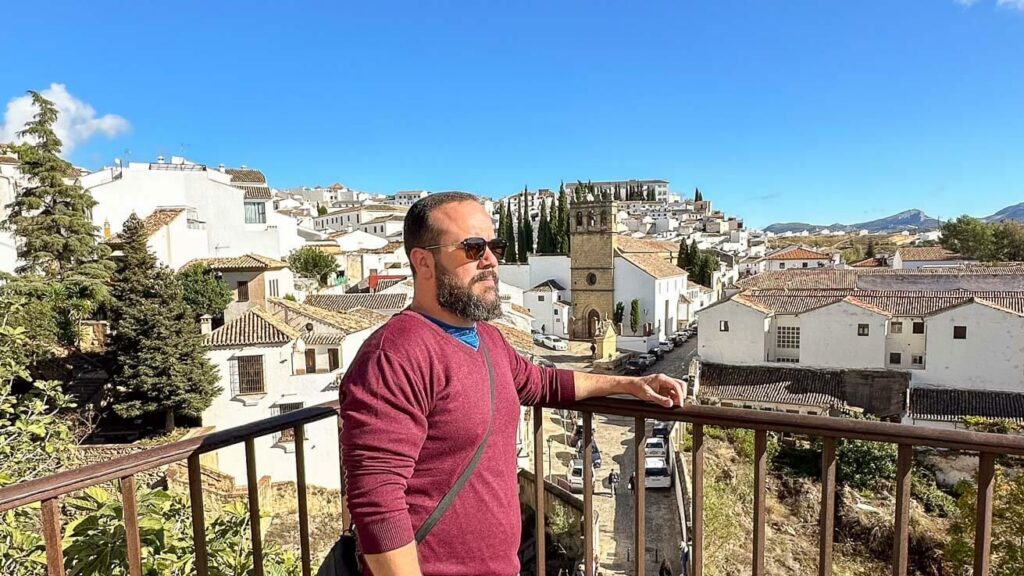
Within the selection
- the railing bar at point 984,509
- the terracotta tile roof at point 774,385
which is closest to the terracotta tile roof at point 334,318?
the terracotta tile roof at point 774,385

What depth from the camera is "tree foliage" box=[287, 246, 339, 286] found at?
28.8 metres

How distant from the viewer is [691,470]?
1820 millimetres

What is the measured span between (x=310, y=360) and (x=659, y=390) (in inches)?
521

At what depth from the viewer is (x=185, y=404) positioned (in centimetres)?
1261

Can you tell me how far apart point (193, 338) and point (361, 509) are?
13416 millimetres

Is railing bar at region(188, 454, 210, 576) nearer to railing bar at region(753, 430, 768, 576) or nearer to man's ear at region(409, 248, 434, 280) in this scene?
man's ear at region(409, 248, 434, 280)

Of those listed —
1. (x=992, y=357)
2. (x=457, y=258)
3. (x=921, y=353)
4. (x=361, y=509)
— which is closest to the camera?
(x=361, y=509)

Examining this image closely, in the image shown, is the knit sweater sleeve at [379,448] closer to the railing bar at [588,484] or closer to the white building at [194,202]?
the railing bar at [588,484]

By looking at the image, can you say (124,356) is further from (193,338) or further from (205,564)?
(205,564)

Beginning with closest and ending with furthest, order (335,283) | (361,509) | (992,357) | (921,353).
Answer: (361,509) → (992,357) → (921,353) → (335,283)

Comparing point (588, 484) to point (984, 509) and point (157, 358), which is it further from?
point (157, 358)

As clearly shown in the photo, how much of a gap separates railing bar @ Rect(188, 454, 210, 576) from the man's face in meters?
0.97

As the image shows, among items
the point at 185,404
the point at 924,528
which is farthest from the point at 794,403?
the point at 185,404

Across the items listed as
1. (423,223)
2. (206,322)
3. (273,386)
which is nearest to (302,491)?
(423,223)
